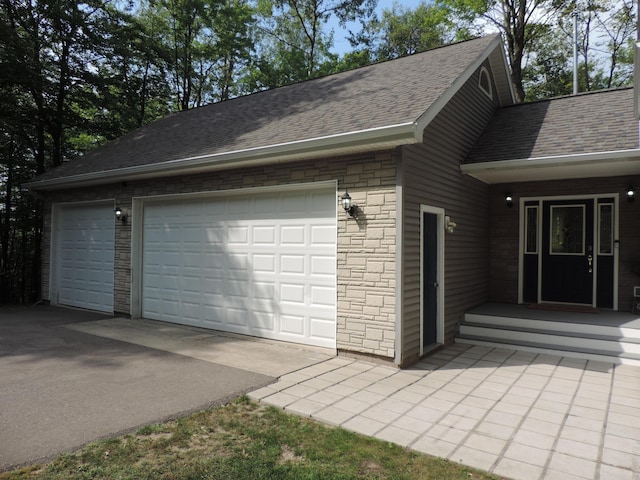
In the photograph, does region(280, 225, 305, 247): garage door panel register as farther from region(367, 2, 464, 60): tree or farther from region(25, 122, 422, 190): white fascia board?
region(367, 2, 464, 60): tree

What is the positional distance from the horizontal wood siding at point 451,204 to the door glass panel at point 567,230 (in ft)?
4.07

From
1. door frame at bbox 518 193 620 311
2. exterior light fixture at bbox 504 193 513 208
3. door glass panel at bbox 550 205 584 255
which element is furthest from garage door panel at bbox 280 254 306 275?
door glass panel at bbox 550 205 584 255

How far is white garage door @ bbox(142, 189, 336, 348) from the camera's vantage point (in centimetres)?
611

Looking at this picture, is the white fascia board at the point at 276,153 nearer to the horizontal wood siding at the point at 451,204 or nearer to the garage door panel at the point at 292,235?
the horizontal wood siding at the point at 451,204

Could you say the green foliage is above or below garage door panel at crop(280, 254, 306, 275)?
above

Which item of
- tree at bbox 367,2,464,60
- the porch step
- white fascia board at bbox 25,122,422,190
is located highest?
tree at bbox 367,2,464,60

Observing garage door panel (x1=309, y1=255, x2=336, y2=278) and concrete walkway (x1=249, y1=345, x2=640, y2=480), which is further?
garage door panel (x1=309, y1=255, x2=336, y2=278)

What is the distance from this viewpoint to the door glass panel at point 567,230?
7.88 metres

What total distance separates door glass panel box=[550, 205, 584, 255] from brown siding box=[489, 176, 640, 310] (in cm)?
33

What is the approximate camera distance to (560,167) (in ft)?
21.7

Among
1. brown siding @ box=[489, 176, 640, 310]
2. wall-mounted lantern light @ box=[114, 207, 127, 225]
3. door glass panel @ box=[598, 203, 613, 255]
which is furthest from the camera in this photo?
wall-mounted lantern light @ box=[114, 207, 127, 225]

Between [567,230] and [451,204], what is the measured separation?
2.91 meters

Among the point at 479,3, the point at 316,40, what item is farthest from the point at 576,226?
the point at 316,40

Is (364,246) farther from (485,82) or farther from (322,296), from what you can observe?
(485,82)
